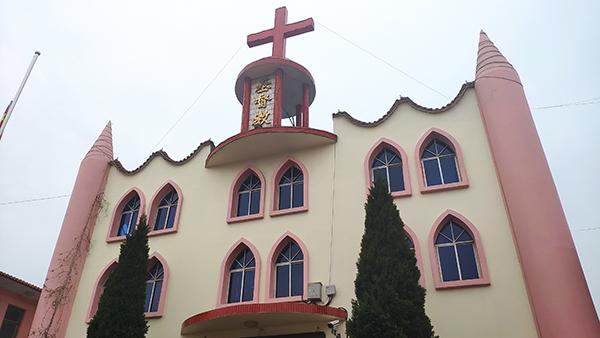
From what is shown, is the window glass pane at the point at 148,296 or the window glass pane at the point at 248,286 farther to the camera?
the window glass pane at the point at 148,296

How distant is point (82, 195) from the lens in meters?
14.5

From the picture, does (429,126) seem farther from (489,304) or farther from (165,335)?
(165,335)

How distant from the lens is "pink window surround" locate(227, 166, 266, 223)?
1262 cm

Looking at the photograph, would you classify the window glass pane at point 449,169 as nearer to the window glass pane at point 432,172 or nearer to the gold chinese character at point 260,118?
the window glass pane at point 432,172

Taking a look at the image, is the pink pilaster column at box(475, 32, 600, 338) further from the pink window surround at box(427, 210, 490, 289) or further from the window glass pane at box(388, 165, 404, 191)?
the window glass pane at box(388, 165, 404, 191)

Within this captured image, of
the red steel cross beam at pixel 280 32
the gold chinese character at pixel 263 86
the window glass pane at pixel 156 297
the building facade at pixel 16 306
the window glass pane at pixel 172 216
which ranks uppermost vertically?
the red steel cross beam at pixel 280 32

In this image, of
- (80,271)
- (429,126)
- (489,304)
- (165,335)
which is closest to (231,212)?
(165,335)

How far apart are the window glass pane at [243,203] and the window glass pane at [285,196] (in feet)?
3.34

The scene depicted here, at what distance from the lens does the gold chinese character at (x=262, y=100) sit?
14617 mm

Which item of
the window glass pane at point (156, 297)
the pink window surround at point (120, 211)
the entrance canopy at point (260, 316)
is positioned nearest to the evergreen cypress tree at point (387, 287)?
the entrance canopy at point (260, 316)

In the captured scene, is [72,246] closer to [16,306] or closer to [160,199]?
[160,199]

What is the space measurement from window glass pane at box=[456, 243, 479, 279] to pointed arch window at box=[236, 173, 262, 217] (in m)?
5.43

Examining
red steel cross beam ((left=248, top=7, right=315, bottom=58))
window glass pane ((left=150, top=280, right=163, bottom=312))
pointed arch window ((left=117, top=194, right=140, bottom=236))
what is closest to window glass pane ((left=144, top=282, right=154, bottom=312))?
window glass pane ((left=150, top=280, right=163, bottom=312))

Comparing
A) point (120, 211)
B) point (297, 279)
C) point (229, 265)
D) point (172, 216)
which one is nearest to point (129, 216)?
point (120, 211)
